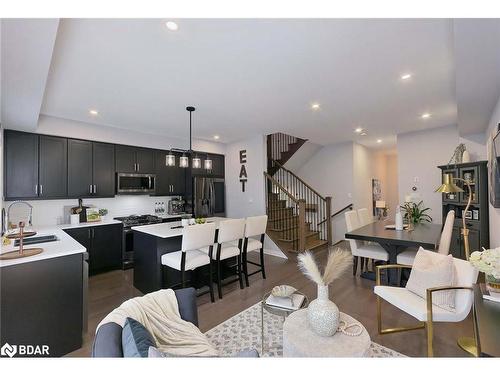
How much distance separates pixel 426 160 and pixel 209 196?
5.10m

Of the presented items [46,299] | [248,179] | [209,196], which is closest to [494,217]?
[248,179]

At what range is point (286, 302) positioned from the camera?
195 centimetres

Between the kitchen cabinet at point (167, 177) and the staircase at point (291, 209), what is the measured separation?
205 centimetres

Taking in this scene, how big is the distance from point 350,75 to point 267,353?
295 centimetres

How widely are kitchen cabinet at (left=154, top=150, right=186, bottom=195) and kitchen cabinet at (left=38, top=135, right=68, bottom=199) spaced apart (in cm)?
159

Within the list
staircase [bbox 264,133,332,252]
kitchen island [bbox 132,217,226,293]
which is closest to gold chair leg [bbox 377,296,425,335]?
kitchen island [bbox 132,217,226,293]

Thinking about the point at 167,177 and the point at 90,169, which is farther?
the point at 167,177

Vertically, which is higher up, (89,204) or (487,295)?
(89,204)

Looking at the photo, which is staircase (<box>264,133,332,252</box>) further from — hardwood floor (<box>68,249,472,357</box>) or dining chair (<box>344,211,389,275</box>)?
dining chair (<box>344,211,389,275</box>)

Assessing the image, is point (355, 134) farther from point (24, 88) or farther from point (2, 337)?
point (2, 337)

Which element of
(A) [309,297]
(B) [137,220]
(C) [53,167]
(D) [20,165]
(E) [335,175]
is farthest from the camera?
(E) [335,175]

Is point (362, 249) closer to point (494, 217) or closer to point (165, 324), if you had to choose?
point (494, 217)

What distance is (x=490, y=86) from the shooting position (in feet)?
7.79
